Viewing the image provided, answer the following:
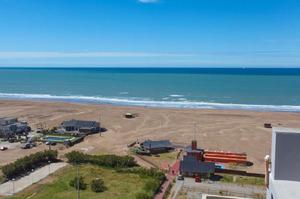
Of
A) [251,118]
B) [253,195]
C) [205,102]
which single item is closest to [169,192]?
[253,195]

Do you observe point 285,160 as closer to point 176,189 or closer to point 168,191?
point 168,191

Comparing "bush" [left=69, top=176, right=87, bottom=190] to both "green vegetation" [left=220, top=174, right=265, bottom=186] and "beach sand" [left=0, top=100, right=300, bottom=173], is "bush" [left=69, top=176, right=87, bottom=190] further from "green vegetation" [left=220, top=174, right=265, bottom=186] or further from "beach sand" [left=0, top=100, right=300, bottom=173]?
"green vegetation" [left=220, top=174, right=265, bottom=186]

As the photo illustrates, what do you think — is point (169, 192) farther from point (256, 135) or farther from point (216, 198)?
point (256, 135)

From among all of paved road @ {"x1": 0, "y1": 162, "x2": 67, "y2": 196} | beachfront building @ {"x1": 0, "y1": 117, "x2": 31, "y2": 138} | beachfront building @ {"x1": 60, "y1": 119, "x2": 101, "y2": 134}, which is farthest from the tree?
beachfront building @ {"x1": 0, "y1": 117, "x2": 31, "y2": 138}

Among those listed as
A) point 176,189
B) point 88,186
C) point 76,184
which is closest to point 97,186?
point 88,186

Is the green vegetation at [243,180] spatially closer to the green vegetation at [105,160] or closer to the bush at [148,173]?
the bush at [148,173]
